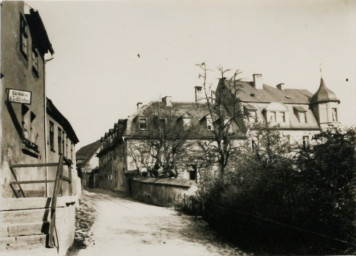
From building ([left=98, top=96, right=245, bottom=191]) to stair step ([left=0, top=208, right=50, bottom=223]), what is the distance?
15.5 m

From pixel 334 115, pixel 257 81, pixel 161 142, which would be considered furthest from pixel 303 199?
pixel 334 115

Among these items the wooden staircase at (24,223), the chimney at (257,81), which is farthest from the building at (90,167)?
the wooden staircase at (24,223)

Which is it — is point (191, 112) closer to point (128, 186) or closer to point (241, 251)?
point (128, 186)

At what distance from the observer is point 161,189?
68.3 feet

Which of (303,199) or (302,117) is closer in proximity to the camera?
(303,199)

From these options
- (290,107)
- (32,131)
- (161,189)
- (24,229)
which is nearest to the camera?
(24,229)

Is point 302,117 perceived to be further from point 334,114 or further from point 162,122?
point 162,122

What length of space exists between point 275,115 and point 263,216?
32566 mm

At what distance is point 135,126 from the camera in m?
32.8

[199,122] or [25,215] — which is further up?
[199,122]

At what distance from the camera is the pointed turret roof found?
4253 cm

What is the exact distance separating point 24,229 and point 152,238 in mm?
4837

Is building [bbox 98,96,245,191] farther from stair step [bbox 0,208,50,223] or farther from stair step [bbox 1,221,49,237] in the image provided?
stair step [bbox 1,221,49,237]

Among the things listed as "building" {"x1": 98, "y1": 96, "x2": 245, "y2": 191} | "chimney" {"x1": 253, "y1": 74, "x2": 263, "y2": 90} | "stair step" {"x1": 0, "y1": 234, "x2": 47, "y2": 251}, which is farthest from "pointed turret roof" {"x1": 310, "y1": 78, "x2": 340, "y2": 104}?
"stair step" {"x1": 0, "y1": 234, "x2": 47, "y2": 251}
